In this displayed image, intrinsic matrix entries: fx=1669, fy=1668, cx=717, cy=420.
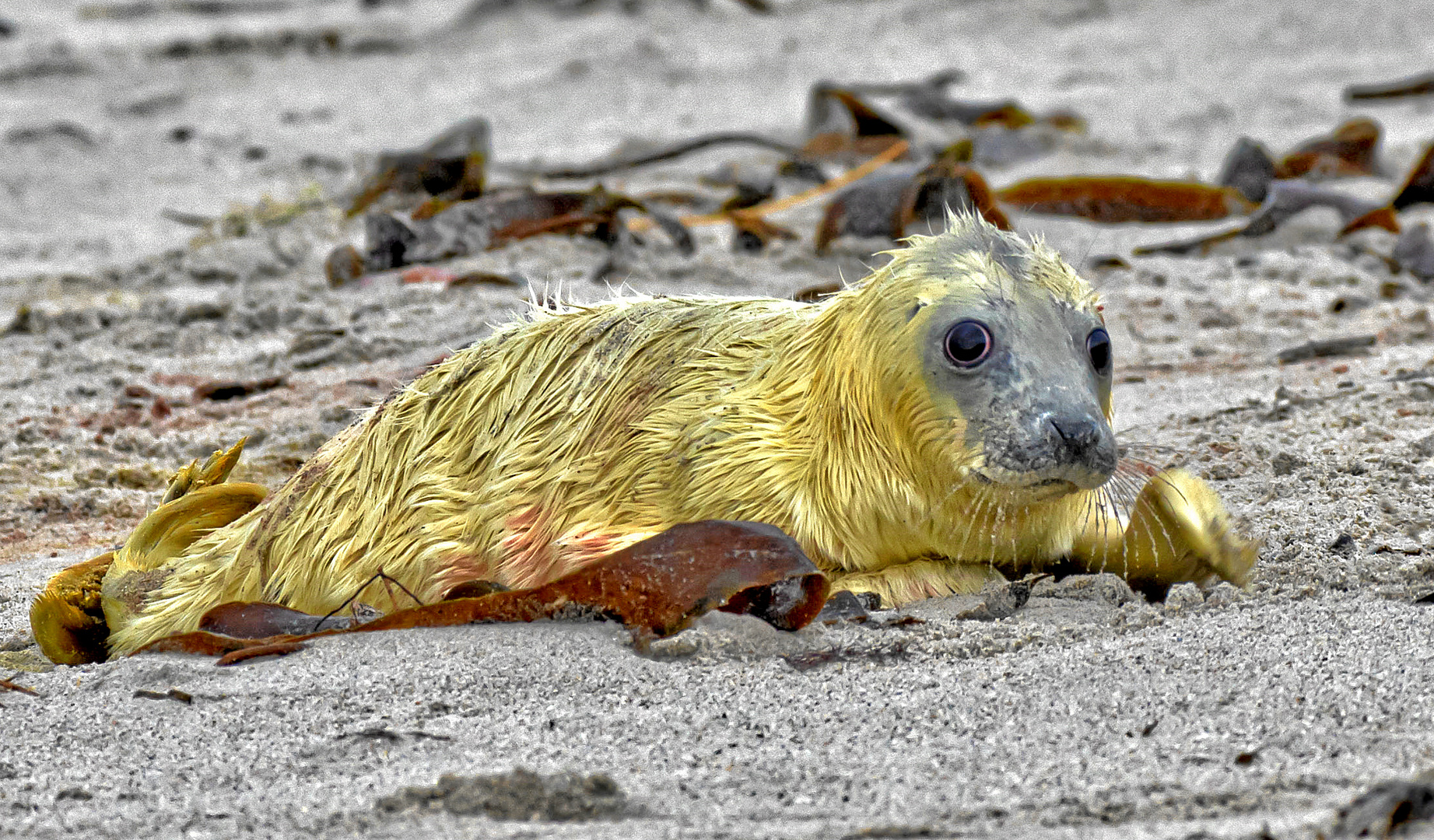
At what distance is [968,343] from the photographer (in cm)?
335

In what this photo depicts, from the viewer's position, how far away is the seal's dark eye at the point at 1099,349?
135 inches

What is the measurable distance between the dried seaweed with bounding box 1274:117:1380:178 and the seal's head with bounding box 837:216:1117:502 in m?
6.20

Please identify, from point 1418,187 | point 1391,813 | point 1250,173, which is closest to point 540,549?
point 1391,813

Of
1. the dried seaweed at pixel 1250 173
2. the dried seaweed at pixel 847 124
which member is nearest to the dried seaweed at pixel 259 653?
the dried seaweed at pixel 1250 173

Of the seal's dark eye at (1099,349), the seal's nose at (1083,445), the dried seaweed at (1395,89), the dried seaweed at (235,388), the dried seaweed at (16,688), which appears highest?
the seal's dark eye at (1099,349)

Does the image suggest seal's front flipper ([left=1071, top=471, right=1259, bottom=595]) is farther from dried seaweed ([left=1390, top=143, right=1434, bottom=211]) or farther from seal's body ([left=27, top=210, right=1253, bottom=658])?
dried seaweed ([left=1390, top=143, right=1434, bottom=211])

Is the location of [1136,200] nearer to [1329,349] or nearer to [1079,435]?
[1329,349]

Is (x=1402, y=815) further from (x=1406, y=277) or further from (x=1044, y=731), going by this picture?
(x=1406, y=277)

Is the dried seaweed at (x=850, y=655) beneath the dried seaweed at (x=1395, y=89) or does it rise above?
above

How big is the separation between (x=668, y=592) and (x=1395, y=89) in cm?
975

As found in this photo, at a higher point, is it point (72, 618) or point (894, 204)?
point (894, 204)

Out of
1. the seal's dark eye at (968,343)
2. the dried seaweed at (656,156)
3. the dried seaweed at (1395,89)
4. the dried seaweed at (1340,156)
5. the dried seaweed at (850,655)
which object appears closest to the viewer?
the dried seaweed at (850,655)

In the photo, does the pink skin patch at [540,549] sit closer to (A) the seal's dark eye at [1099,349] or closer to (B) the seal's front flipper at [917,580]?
(B) the seal's front flipper at [917,580]

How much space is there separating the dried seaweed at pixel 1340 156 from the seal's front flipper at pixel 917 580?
6362mm
